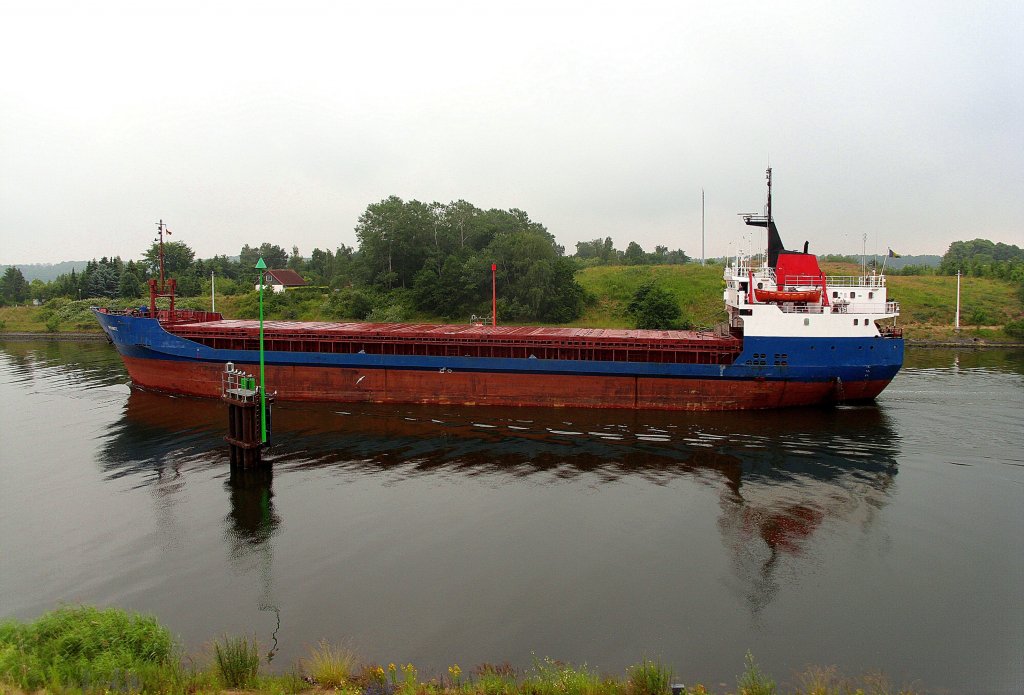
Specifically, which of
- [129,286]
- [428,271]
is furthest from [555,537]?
[129,286]

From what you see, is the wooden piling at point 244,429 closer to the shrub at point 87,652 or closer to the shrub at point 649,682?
the shrub at point 87,652

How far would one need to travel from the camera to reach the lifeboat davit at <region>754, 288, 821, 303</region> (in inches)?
1000

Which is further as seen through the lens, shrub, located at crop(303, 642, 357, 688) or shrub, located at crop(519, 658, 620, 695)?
shrub, located at crop(303, 642, 357, 688)

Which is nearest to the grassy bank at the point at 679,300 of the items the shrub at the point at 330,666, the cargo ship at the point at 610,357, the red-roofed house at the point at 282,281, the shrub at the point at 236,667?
the red-roofed house at the point at 282,281

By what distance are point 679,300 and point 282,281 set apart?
1775 inches

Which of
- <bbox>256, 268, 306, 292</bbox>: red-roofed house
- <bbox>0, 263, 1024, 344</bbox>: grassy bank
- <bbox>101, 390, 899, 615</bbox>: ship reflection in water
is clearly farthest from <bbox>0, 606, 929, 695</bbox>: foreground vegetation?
<bbox>256, 268, 306, 292</bbox>: red-roofed house

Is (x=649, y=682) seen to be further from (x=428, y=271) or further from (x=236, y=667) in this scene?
(x=428, y=271)

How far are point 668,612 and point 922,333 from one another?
48.8m

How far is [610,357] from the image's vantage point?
85.7ft

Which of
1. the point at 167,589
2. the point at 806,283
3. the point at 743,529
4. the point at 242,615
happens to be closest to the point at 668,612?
the point at 743,529

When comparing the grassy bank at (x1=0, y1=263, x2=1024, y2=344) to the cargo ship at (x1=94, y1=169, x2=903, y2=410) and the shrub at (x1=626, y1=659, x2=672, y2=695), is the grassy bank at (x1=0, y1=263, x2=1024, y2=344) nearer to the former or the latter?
the cargo ship at (x1=94, y1=169, x2=903, y2=410)

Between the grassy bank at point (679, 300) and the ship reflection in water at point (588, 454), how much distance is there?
2889 cm

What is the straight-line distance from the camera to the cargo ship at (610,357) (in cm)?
2512

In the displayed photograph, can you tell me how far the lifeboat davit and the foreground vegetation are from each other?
18231 millimetres
